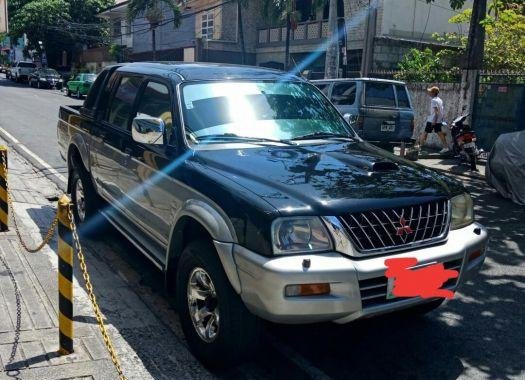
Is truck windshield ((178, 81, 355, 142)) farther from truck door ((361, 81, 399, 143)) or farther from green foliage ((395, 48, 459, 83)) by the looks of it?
green foliage ((395, 48, 459, 83))

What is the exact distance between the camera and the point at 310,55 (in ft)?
93.6

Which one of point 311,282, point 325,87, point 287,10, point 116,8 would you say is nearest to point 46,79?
point 116,8

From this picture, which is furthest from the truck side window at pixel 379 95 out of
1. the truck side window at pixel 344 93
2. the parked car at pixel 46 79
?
the parked car at pixel 46 79

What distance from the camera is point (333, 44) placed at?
17.0 m

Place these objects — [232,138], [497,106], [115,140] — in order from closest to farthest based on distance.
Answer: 1. [232,138]
2. [115,140]
3. [497,106]

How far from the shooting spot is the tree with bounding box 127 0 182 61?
32.5m

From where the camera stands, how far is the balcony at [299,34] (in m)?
27.3

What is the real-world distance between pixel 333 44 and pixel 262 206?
14982 mm

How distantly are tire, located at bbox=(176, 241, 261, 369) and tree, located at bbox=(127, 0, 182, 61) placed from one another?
102 ft

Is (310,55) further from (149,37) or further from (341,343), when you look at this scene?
(341,343)

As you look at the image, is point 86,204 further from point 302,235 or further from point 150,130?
point 302,235

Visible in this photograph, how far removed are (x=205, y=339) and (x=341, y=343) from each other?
1.03 m

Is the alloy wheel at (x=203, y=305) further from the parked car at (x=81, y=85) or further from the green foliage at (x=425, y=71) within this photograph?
the parked car at (x=81, y=85)

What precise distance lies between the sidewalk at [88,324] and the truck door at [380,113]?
7.54 m
